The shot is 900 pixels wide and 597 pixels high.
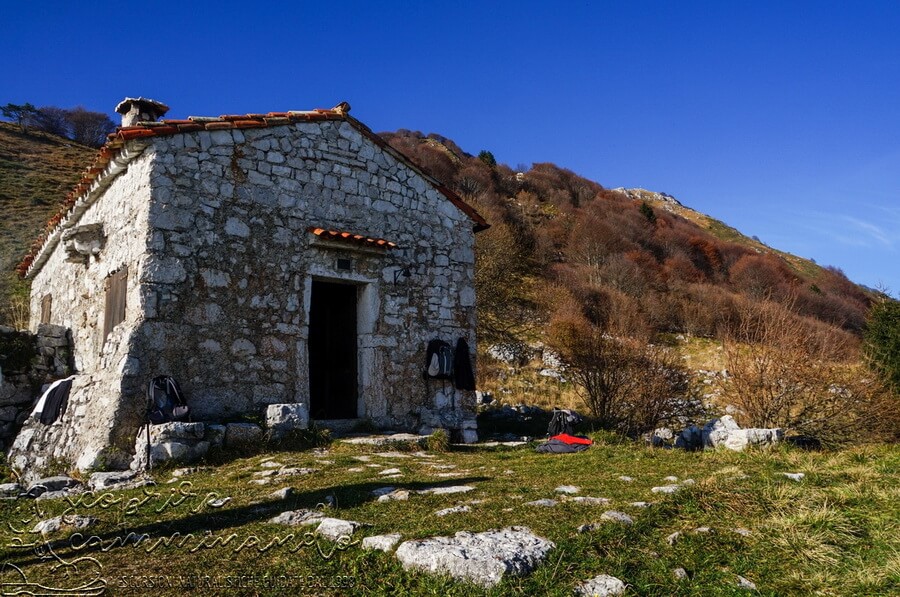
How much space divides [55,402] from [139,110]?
5534 mm

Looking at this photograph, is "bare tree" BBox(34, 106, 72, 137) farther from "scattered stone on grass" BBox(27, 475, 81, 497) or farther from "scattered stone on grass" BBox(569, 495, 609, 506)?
"scattered stone on grass" BBox(569, 495, 609, 506)

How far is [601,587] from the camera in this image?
365 cm

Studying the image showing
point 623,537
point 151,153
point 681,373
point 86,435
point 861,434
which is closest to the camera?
point 623,537

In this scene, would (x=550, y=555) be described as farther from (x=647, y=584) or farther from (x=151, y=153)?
(x=151, y=153)

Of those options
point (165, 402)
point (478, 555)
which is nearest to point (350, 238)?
→ point (165, 402)

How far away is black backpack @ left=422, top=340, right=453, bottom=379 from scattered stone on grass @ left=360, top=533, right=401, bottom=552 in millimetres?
6735

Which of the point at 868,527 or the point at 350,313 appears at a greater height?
the point at 350,313

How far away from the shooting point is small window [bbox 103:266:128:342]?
9266mm

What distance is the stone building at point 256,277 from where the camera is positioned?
347 inches

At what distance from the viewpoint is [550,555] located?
4.01m

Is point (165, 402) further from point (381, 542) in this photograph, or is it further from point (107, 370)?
point (381, 542)

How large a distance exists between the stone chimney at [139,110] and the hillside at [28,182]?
28.7 ft

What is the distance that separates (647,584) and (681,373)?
485 inches

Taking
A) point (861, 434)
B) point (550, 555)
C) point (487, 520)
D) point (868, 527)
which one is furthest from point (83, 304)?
point (861, 434)
